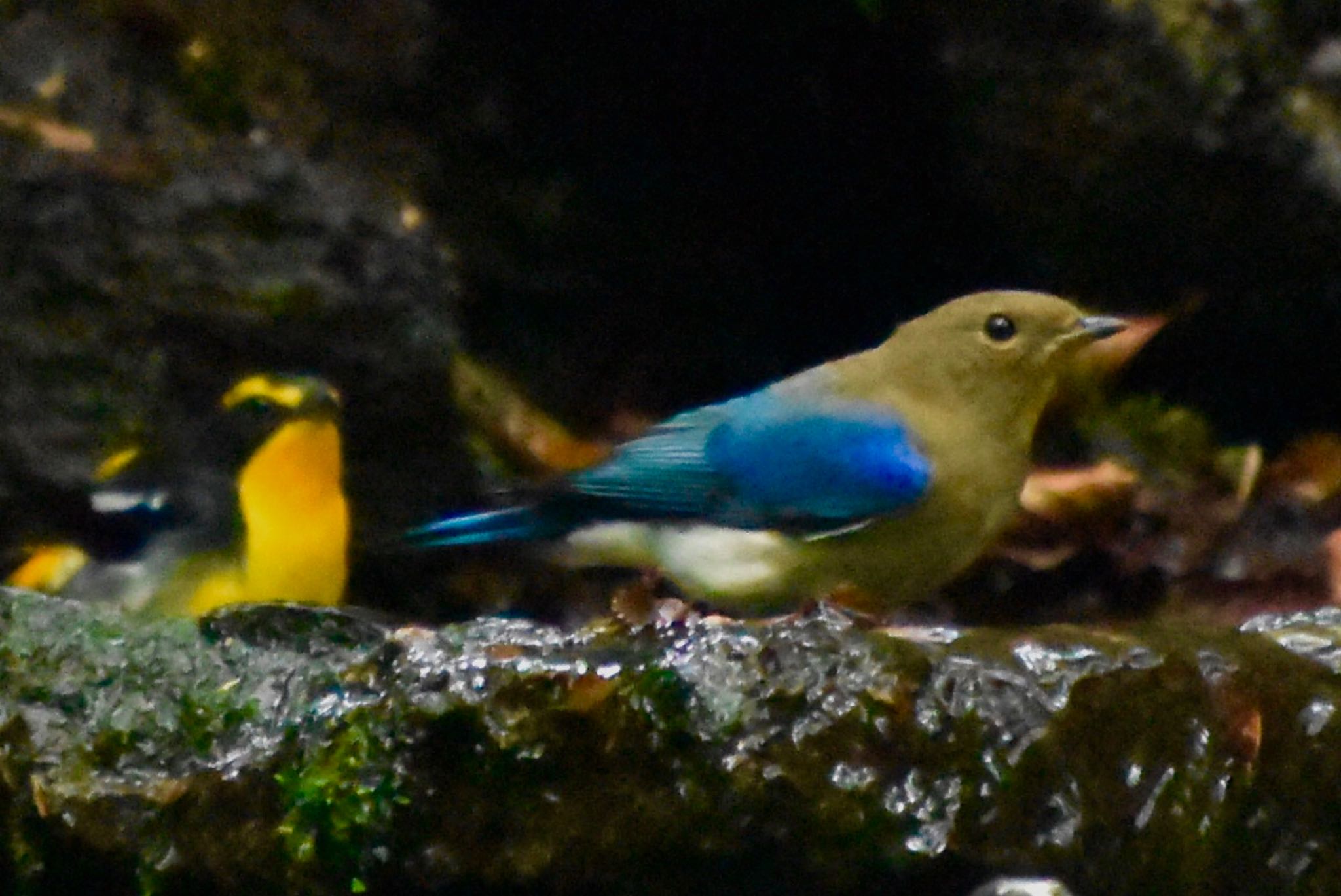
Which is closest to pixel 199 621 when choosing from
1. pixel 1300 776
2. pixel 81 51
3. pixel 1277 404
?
pixel 1300 776

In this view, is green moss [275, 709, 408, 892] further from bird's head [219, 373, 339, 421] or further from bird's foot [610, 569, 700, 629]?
bird's head [219, 373, 339, 421]

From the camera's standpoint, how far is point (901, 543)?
14.0 ft

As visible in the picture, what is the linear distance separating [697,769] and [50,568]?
101 inches

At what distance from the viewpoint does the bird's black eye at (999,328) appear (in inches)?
182

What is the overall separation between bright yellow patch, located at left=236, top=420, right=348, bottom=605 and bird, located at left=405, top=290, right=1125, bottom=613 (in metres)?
0.39

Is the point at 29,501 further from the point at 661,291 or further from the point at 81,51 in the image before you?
the point at 661,291

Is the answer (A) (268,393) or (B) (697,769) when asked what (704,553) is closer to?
(A) (268,393)

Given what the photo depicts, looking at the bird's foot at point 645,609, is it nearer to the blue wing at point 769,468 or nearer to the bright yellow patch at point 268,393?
the blue wing at point 769,468

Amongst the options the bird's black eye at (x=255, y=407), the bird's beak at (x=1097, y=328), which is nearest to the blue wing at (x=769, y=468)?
the bird's beak at (x=1097, y=328)

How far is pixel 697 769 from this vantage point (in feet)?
9.26

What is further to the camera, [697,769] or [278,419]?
[278,419]

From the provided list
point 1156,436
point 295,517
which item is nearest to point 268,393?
point 295,517

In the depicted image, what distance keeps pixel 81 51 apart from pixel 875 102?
8.44 feet

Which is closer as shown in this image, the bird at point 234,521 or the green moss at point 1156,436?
the bird at point 234,521
